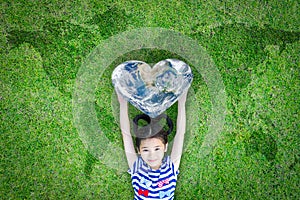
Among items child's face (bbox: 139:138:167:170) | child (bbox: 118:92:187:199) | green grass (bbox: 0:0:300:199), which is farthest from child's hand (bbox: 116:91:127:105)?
child's face (bbox: 139:138:167:170)

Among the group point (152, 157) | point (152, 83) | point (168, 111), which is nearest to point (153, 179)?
point (152, 157)

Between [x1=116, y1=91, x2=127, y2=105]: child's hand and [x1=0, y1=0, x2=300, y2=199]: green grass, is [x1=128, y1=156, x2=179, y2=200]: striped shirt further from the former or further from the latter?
[x1=116, y1=91, x2=127, y2=105]: child's hand

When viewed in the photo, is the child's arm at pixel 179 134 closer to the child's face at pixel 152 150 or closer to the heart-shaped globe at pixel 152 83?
the heart-shaped globe at pixel 152 83


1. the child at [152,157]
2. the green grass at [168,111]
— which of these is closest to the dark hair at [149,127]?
the child at [152,157]

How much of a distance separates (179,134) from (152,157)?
310mm

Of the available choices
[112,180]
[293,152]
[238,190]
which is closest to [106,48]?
[112,180]

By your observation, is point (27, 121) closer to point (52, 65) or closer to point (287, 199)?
point (52, 65)

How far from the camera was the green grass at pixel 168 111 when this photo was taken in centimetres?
234

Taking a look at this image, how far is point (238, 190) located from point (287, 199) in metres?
0.37

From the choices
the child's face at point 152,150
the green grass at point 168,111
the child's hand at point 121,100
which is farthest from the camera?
the green grass at point 168,111

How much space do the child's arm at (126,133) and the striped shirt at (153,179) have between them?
0.07 meters

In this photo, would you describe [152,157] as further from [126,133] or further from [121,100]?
[121,100]

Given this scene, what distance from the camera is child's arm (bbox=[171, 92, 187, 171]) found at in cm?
222

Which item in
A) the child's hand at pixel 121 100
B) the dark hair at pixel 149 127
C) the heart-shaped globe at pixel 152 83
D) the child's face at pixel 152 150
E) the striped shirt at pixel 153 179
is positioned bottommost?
the striped shirt at pixel 153 179
